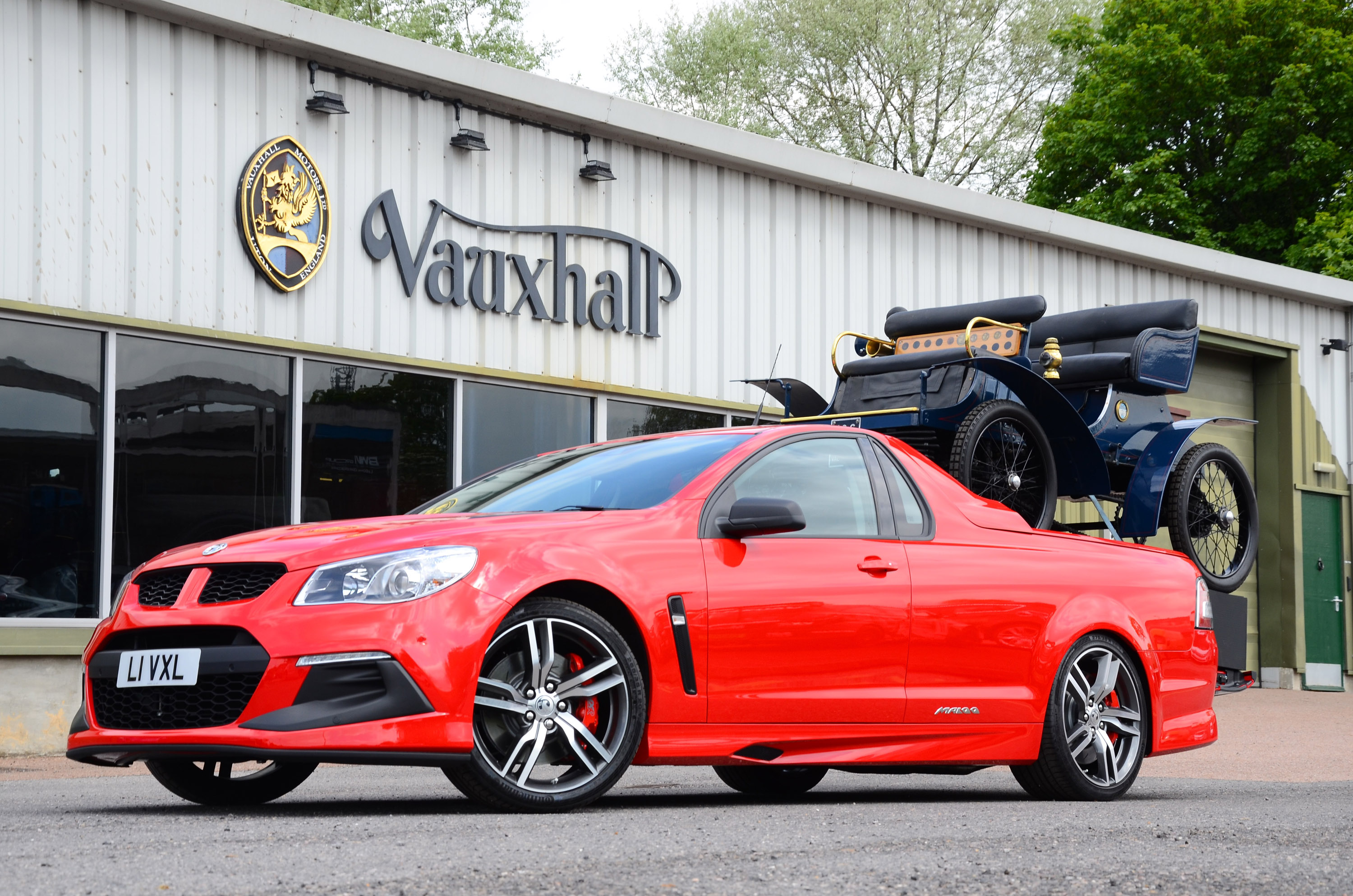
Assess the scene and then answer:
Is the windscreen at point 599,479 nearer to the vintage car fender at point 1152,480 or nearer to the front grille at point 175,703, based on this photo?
the front grille at point 175,703

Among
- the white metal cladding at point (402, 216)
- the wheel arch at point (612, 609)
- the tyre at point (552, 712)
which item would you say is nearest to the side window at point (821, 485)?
the wheel arch at point (612, 609)

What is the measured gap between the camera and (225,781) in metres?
6.11

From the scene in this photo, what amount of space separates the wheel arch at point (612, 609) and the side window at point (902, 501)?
Result: 141 centimetres

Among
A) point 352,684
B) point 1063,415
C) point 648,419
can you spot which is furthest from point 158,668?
point 648,419

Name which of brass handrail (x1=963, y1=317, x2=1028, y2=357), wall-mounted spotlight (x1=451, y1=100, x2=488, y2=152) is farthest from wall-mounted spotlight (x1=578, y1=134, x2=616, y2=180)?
brass handrail (x1=963, y1=317, x2=1028, y2=357)

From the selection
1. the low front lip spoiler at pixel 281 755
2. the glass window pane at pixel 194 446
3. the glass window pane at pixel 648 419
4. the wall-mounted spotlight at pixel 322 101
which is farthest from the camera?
the glass window pane at pixel 648 419

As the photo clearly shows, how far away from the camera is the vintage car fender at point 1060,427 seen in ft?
32.2

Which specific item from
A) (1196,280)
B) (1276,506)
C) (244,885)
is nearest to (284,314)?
(244,885)

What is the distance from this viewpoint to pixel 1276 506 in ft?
71.9

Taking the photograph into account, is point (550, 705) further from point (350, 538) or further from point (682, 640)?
point (350, 538)

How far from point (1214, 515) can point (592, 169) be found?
6173 millimetres

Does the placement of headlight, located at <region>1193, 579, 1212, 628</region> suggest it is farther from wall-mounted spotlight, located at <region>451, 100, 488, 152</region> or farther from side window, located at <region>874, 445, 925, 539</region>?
wall-mounted spotlight, located at <region>451, 100, 488, 152</region>

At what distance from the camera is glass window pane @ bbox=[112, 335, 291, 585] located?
11.1 m

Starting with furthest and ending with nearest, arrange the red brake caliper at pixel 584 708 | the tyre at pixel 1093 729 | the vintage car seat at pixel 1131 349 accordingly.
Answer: the vintage car seat at pixel 1131 349
the tyre at pixel 1093 729
the red brake caliper at pixel 584 708
